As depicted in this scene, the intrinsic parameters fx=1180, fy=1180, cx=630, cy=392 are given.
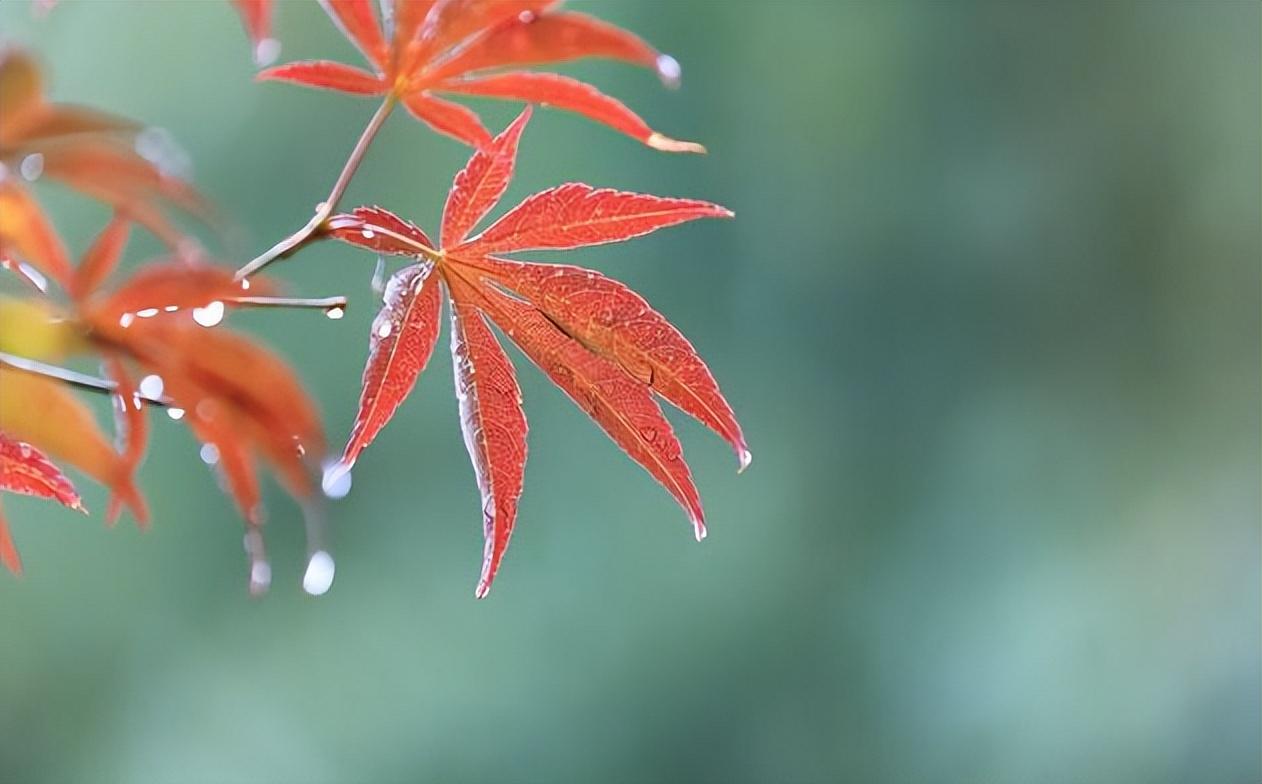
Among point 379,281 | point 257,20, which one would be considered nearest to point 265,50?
point 257,20

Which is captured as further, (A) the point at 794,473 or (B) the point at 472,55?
(A) the point at 794,473

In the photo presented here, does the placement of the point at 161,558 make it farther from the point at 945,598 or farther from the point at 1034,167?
the point at 1034,167

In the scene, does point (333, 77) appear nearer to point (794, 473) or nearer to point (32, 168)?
point (32, 168)

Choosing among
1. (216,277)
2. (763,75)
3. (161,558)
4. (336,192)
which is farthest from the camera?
(763,75)

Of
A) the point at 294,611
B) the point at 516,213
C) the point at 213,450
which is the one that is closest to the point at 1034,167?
the point at 294,611

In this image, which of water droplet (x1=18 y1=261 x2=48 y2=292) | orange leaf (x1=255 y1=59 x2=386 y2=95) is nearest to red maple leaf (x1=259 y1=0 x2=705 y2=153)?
orange leaf (x1=255 y1=59 x2=386 y2=95)

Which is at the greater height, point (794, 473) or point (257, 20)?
point (794, 473)

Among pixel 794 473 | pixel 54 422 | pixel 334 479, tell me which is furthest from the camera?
pixel 794 473

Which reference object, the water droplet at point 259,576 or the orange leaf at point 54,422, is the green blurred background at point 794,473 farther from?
the orange leaf at point 54,422
